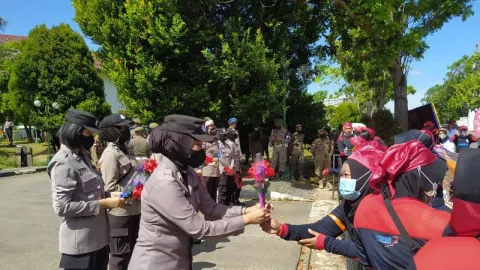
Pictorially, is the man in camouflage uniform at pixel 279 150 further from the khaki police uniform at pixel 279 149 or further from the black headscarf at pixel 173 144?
the black headscarf at pixel 173 144

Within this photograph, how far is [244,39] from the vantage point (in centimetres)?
1166

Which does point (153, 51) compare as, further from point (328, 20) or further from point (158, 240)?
point (158, 240)

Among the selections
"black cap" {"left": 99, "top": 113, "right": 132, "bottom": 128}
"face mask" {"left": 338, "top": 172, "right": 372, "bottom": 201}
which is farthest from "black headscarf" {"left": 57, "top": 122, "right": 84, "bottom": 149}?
"face mask" {"left": 338, "top": 172, "right": 372, "bottom": 201}

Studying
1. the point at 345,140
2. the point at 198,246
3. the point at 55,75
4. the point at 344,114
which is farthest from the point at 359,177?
the point at 344,114

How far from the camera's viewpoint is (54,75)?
21656 mm

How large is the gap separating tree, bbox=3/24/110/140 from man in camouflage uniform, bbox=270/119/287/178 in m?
13.4

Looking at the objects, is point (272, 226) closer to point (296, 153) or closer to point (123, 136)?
point (123, 136)

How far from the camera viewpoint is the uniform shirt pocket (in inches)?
123

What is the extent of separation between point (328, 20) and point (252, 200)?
24.2 feet

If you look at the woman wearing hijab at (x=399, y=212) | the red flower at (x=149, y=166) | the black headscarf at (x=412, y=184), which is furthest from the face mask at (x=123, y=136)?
the black headscarf at (x=412, y=184)

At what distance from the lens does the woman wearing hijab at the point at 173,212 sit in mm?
2404

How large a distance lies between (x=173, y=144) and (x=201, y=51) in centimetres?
984

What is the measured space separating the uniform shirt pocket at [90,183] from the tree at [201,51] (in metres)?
8.38

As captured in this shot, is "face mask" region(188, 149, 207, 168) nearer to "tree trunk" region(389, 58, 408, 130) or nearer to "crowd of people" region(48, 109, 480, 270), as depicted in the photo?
"crowd of people" region(48, 109, 480, 270)
